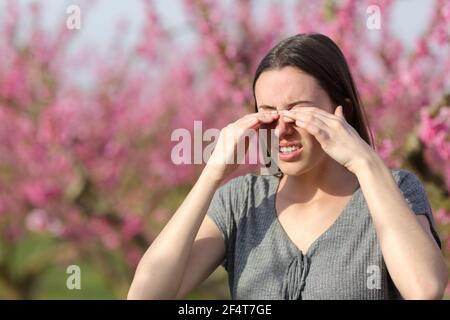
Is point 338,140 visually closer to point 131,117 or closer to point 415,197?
point 415,197

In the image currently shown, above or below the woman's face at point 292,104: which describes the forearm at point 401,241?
below

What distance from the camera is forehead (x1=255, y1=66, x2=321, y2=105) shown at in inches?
79.4

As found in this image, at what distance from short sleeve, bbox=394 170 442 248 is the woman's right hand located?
1.24 feet

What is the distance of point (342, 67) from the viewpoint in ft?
6.93

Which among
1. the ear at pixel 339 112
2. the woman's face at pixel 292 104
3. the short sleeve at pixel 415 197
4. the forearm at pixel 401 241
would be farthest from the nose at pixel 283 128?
the short sleeve at pixel 415 197

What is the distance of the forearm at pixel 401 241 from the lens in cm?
178

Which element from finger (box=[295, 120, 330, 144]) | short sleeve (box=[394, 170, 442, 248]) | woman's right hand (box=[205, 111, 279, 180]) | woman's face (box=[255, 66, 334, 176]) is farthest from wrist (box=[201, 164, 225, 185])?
short sleeve (box=[394, 170, 442, 248])

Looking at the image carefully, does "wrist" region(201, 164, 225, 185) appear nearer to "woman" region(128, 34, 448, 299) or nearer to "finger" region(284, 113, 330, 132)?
"woman" region(128, 34, 448, 299)

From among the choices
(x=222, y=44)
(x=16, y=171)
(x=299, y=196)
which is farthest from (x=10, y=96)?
(x=299, y=196)

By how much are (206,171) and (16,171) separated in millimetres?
5651

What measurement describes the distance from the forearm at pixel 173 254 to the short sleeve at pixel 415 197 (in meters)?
0.48

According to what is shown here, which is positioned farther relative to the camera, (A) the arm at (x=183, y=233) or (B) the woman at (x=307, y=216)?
(A) the arm at (x=183, y=233)

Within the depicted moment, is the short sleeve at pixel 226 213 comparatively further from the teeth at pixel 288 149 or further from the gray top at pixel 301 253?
the teeth at pixel 288 149
